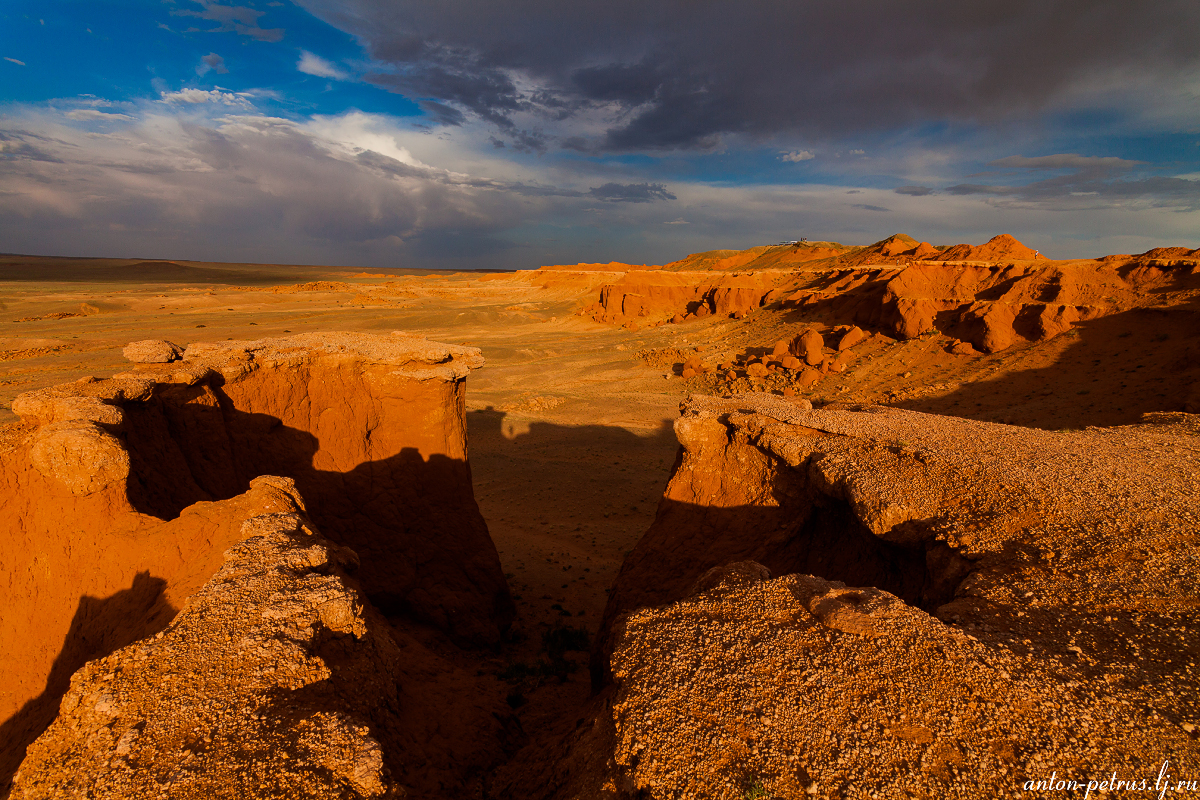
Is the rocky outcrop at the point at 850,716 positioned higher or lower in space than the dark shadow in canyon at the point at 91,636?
higher

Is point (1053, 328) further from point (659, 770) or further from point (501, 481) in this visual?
point (659, 770)

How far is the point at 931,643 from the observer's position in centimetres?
370

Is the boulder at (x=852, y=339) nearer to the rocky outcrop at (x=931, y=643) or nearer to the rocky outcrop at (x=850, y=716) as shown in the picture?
the rocky outcrop at (x=931, y=643)

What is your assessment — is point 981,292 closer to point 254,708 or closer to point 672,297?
point 672,297

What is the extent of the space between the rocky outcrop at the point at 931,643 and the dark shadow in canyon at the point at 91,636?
3.78 m

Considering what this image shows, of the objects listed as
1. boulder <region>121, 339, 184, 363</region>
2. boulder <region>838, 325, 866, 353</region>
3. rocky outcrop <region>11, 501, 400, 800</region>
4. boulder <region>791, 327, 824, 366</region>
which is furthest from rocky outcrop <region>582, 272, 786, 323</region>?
rocky outcrop <region>11, 501, 400, 800</region>

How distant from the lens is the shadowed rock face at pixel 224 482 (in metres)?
4.94

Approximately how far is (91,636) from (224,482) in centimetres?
300

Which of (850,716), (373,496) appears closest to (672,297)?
(373,496)

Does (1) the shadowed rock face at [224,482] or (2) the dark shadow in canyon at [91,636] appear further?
(1) the shadowed rock face at [224,482]

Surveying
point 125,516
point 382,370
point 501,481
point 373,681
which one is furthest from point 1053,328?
point 125,516

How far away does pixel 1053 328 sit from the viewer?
66.9 feet

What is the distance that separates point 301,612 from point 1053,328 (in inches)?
1019

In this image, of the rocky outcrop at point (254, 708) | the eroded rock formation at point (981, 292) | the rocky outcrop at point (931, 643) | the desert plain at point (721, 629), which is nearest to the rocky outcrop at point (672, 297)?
the eroded rock formation at point (981, 292)
